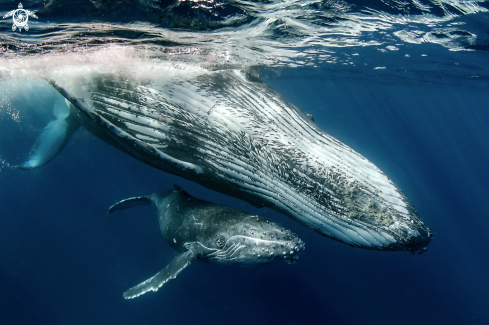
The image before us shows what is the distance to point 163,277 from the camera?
3.95 meters

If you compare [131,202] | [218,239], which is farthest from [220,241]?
[131,202]

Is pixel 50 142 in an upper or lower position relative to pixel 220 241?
lower

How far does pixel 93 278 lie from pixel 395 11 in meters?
26.2

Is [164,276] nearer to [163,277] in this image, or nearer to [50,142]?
[163,277]

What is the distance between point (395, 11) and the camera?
28.8 ft

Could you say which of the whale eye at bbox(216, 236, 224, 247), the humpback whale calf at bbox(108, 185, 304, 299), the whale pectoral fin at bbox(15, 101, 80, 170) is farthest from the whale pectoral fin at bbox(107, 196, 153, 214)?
the whale pectoral fin at bbox(15, 101, 80, 170)

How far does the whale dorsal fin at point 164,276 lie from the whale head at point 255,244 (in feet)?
1.59

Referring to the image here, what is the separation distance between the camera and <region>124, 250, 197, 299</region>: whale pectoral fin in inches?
149

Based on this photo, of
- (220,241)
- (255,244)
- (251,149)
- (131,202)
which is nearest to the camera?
(251,149)

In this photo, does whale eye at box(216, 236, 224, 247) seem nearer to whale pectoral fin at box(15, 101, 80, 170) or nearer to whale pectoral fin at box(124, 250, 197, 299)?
whale pectoral fin at box(124, 250, 197, 299)

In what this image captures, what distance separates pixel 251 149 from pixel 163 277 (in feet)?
7.78

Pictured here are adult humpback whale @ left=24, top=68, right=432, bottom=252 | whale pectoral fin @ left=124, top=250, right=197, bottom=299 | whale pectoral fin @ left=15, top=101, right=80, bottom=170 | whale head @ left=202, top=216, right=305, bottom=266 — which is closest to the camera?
adult humpback whale @ left=24, top=68, right=432, bottom=252

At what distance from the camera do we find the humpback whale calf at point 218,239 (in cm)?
351

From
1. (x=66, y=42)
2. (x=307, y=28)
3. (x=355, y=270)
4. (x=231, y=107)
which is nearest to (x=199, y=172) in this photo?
→ (x=231, y=107)
